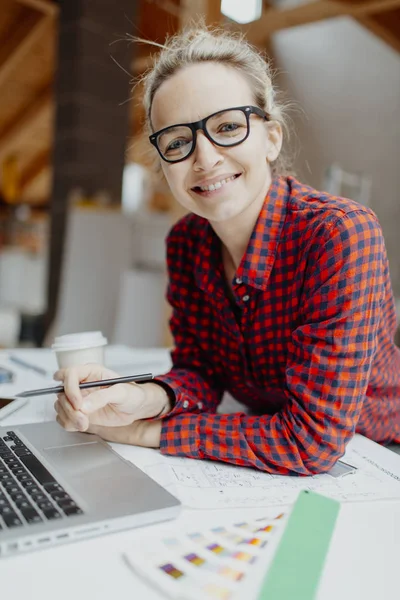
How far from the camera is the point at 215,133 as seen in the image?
0.86 metres

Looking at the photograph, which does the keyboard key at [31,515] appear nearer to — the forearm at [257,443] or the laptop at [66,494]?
the laptop at [66,494]

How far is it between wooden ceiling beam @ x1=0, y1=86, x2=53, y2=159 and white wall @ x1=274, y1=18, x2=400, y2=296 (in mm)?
3976

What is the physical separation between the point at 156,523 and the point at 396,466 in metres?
0.39

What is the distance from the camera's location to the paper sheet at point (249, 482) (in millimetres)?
680

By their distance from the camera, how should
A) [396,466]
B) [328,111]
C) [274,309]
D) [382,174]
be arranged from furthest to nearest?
[382,174] → [328,111] → [274,309] → [396,466]

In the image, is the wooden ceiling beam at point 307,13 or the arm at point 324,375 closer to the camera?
the arm at point 324,375

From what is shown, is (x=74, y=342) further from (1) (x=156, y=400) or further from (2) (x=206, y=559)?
(2) (x=206, y=559)

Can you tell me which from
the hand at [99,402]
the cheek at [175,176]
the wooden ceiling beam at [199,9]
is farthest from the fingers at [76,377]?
the wooden ceiling beam at [199,9]

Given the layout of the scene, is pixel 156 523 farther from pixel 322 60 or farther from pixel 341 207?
pixel 322 60

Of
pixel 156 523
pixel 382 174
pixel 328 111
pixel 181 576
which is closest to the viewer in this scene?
pixel 181 576

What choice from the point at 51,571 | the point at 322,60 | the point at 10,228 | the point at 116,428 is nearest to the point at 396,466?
the point at 116,428

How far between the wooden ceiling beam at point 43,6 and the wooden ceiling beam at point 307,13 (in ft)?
7.49

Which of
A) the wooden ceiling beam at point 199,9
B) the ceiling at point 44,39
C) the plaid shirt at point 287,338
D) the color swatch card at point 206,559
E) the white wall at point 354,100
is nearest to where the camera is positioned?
the color swatch card at point 206,559

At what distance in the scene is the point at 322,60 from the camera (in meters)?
2.51
